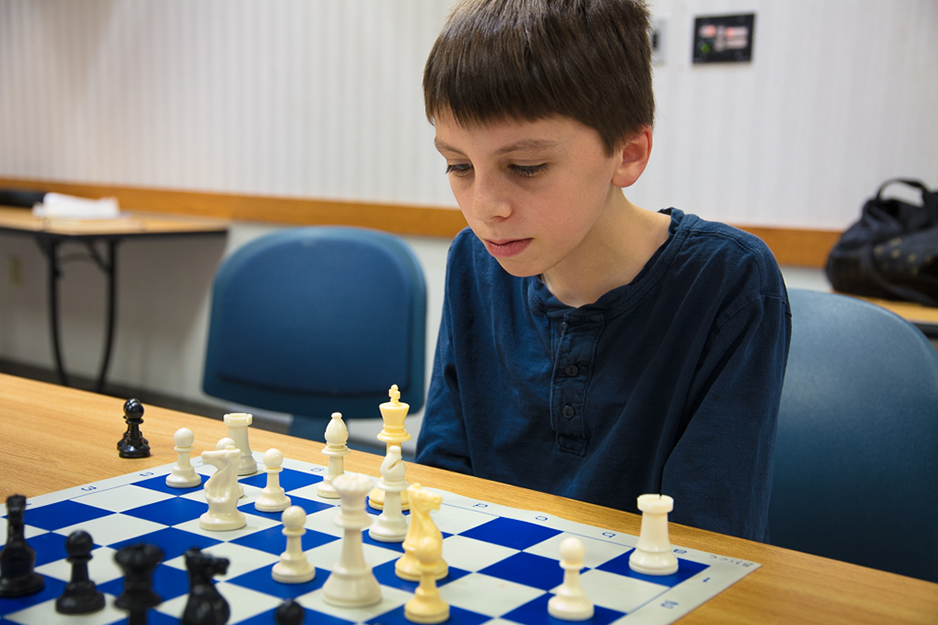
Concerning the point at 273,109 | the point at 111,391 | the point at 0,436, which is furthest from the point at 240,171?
the point at 0,436

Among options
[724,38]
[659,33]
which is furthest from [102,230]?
[724,38]

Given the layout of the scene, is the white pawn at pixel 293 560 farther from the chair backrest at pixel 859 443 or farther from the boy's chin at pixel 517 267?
the chair backrest at pixel 859 443

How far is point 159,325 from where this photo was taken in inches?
Result: 164

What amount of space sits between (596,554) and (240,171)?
3.30m

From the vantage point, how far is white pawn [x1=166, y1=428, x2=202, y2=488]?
2.90 feet

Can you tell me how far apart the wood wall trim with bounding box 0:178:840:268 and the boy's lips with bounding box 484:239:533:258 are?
1.81 meters

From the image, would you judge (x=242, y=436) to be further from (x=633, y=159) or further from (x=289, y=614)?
(x=633, y=159)

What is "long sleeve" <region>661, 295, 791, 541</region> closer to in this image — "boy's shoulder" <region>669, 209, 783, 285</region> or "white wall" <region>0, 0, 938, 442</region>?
"boy's shoulder" <region>669, 209, 783, 285</region>

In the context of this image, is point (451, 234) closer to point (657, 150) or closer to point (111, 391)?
point (657, 150)

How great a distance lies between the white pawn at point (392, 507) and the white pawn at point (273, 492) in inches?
3.7

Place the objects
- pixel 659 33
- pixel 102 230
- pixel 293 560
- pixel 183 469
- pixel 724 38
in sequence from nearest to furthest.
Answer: pixel 293 560
pixel 183 469
pixel 724 38
pixel 659 33
pixel 102 230

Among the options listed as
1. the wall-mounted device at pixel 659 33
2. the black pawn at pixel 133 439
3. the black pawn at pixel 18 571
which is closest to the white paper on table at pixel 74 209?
the wall-mounted device at pixel 659 33

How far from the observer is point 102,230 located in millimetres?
3385

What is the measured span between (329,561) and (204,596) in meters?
0.15
